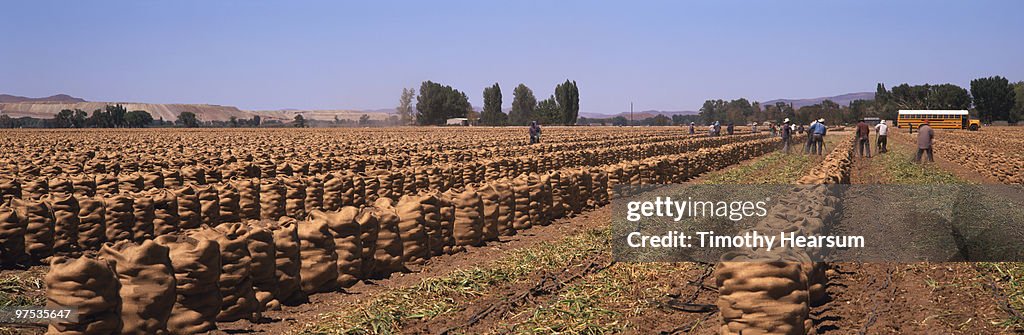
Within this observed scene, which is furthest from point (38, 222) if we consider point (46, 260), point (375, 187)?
point (375, 187)

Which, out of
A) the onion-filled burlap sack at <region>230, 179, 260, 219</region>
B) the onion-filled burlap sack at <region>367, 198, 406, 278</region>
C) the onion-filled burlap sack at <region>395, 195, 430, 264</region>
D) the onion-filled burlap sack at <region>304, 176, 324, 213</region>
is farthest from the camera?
the onion-filled burlap sack at <region>304, 176, 324, 213</region>

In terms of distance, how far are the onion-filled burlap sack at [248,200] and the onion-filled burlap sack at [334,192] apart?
1395mm

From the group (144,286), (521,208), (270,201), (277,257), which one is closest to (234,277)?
(277,257)

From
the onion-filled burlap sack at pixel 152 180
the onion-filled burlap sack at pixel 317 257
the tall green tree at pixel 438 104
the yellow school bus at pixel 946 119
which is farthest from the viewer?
the tall green tree at pixel 438 104

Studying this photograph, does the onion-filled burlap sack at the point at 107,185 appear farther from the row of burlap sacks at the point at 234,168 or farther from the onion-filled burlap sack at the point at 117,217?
the onion-filled burlap sack at the point at 117,217

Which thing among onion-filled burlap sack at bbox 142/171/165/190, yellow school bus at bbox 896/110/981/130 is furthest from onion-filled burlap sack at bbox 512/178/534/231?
yellow school bus at bbox 896/110/981/130

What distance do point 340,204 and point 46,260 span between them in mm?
5645

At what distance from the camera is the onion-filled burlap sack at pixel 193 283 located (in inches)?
296

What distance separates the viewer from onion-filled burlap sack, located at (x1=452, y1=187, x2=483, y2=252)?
501 inches

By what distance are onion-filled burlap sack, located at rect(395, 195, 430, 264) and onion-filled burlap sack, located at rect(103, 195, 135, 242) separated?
4.45m

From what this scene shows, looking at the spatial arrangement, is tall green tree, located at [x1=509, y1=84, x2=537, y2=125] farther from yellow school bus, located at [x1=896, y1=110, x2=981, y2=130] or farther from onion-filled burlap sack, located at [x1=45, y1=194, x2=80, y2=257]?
onion-filled burlap sack, located at [x1=45, y1=194, x2=80, y2=257]

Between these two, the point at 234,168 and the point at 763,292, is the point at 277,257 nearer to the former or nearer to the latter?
the point at 763,292

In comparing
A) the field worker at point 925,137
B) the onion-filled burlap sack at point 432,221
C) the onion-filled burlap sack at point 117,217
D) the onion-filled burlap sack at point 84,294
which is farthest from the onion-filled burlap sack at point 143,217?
the field worker at point 925,137

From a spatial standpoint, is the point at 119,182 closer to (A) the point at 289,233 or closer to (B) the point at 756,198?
(A) the point at 289,233
